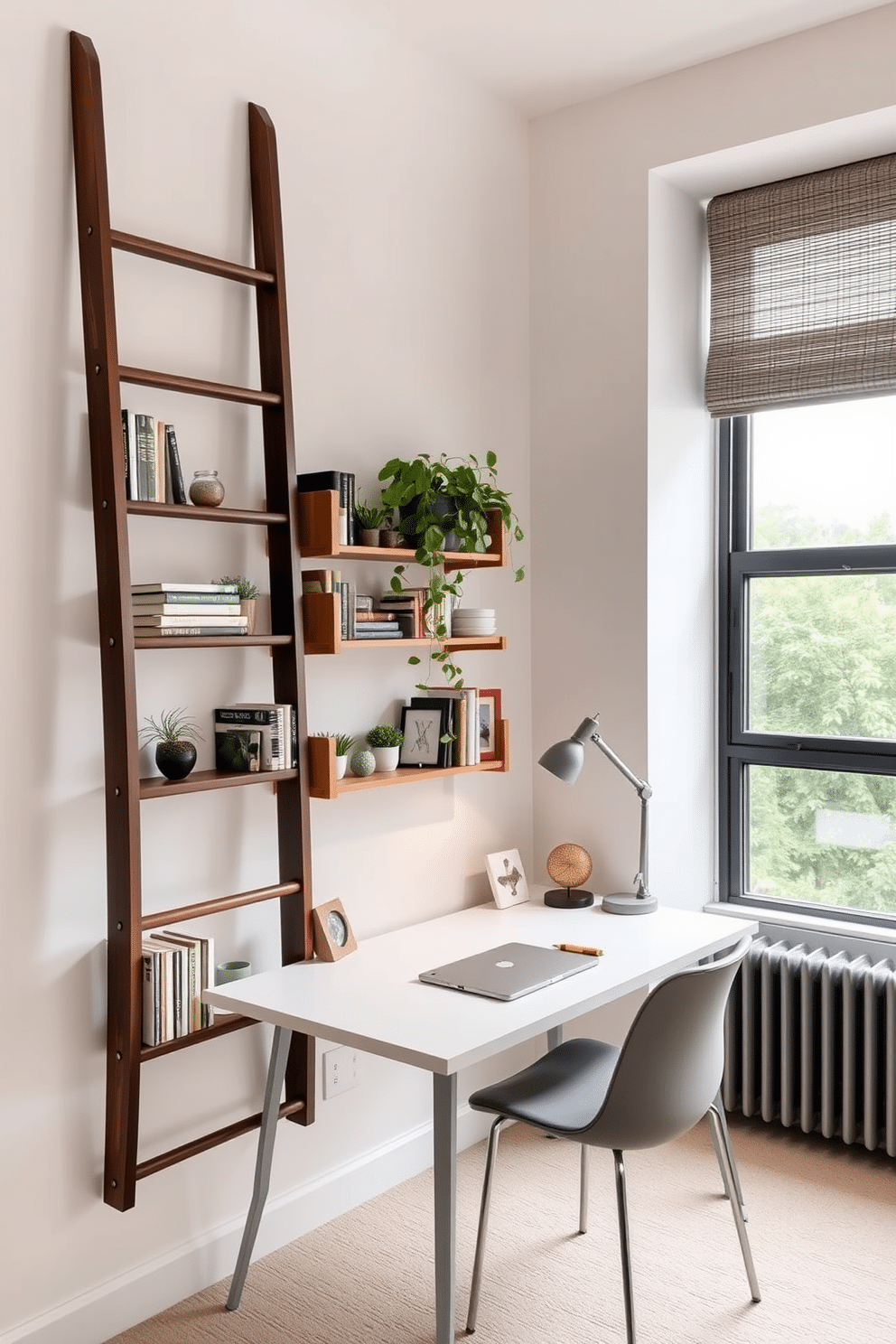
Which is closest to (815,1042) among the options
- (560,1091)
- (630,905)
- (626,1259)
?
(630,905)

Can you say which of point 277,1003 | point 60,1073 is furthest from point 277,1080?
point 60,1073

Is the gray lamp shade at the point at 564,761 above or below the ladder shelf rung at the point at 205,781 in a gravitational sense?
below

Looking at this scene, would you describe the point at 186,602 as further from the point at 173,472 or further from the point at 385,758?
the point at 385,758

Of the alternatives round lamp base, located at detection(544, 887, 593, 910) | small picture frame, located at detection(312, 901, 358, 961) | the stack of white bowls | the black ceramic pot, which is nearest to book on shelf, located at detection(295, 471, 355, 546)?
the stack of white bowls

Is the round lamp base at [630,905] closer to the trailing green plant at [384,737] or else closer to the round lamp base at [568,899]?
the round lamp base at [568,899]

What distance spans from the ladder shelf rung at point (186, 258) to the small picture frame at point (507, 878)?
156 cm

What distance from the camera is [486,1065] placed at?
3168 mm

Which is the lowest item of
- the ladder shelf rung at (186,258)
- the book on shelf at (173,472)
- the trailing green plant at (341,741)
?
the trailing green plant at (341,741)

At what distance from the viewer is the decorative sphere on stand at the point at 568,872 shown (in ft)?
10.0

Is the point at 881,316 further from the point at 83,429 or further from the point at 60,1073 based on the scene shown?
the point at 60,1073

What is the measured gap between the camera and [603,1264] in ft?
8.25

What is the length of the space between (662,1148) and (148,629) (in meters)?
1.99

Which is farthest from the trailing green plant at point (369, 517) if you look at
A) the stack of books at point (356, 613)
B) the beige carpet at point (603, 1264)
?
the beige carpet at point (603, 1264)

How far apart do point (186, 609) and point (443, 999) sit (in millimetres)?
904
